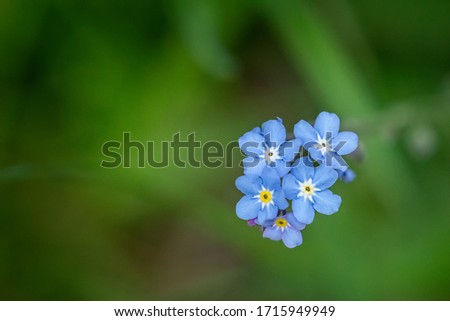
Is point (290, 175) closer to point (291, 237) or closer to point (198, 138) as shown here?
point (291, 237)

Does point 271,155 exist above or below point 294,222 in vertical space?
above

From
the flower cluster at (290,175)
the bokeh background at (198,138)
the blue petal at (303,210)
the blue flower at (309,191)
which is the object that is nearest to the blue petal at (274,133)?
the flower cluster at (290,175)

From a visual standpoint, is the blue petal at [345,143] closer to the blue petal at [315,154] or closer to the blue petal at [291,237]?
the blue petal at [315,154]

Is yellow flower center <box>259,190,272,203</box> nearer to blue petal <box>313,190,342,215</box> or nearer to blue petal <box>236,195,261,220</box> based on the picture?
blue petal <box>236,195,261,220</box>

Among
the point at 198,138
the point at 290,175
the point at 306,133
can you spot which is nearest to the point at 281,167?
the point at 290,175

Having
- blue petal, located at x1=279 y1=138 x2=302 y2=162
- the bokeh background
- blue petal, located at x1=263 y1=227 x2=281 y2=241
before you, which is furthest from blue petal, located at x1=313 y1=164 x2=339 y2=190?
the bokeh background
